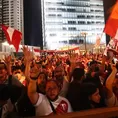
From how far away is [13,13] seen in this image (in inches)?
3743

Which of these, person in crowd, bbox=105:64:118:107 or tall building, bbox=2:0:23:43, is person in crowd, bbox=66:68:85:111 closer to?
person in crowd, bbox=105:64:118:107

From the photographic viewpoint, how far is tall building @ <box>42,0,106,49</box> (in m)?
104

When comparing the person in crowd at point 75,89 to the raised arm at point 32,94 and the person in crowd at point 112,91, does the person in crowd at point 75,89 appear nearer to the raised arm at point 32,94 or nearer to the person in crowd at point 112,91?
the person in crowd at point 112,91

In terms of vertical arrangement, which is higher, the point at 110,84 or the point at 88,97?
the point at 110,84

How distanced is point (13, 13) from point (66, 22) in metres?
20.7

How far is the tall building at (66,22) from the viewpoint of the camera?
104 m

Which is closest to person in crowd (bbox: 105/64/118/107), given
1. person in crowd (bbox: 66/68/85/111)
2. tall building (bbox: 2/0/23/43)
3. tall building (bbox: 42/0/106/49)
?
person in crowd (bbox: 66/68/85/111)

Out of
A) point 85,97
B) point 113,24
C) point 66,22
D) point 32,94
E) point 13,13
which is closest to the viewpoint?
point 32,94

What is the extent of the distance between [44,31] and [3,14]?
18.8 meters

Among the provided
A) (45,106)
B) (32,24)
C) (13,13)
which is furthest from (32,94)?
(13,13)

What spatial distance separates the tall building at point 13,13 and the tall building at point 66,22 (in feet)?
42.9

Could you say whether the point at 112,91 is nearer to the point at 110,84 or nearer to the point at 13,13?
the point at 110,84

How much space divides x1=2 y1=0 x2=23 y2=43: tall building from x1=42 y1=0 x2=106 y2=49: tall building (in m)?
13.1

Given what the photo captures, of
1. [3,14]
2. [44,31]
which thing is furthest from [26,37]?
[44,31]
